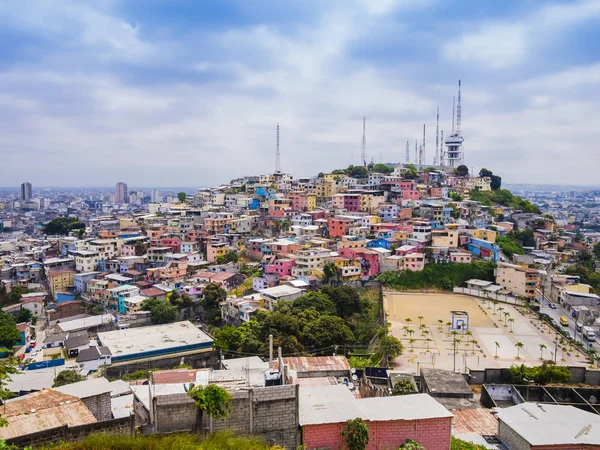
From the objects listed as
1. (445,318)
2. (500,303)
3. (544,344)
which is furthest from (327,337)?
(500,303)

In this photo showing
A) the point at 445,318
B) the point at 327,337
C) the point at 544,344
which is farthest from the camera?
the point at 445,318

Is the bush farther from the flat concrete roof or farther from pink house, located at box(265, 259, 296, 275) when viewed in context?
the flat concrete roof

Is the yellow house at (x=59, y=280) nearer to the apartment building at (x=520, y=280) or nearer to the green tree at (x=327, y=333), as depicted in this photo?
the green tree at (x=327, y=333)

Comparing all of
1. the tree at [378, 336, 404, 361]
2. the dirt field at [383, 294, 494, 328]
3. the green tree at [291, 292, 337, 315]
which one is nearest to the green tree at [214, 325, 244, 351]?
the green tree at [291, 292, 337, 315]

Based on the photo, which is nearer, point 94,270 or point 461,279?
point 461,279

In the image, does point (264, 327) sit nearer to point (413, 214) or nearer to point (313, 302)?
point (313, 302)

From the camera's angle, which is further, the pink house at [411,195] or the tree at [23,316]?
the pink house at [411,195]

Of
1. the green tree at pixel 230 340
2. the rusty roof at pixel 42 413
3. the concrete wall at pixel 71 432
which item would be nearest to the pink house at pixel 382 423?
the concrete wall at pixel 71 432
